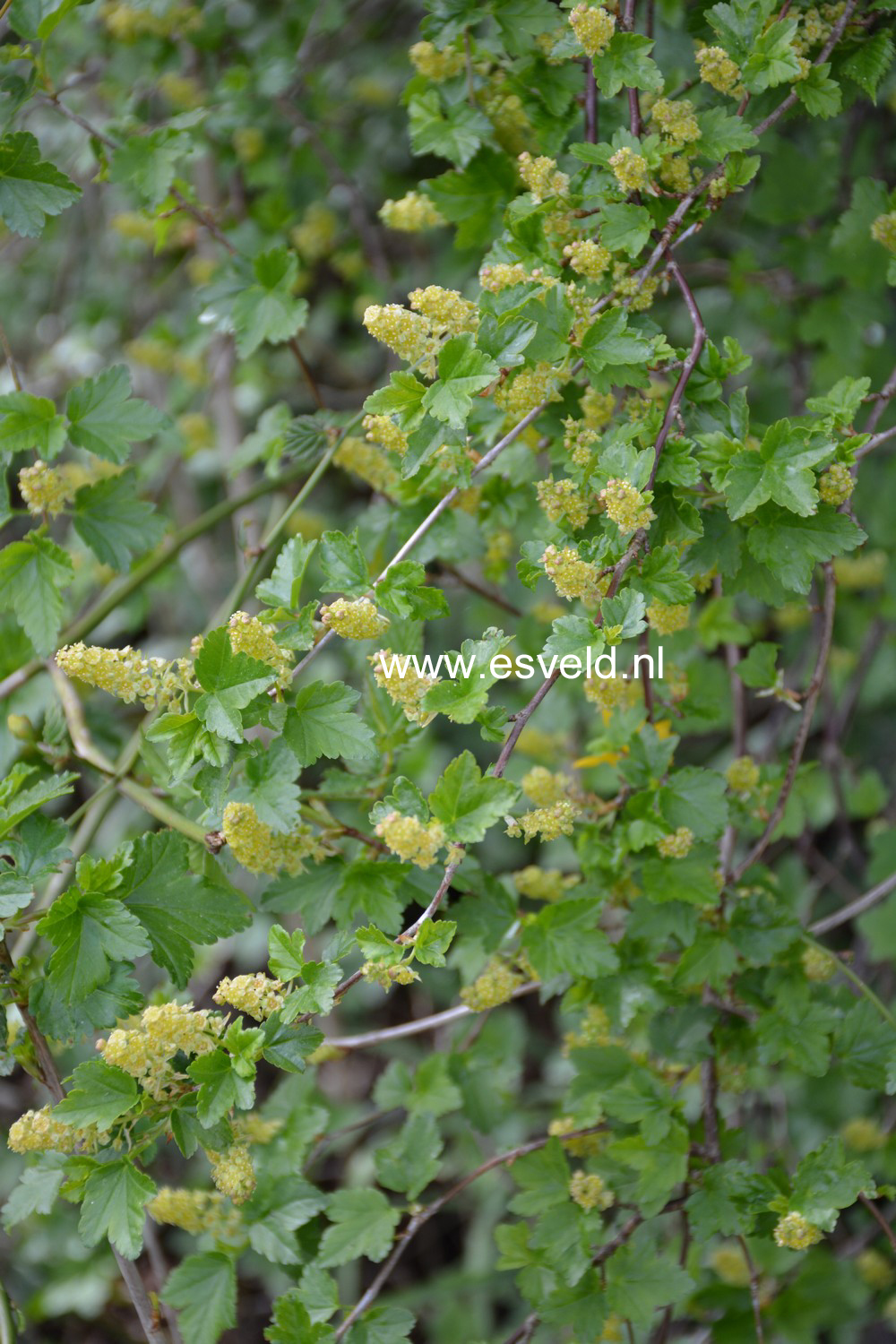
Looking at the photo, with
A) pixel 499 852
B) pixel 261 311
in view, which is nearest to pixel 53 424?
pixel 261 311

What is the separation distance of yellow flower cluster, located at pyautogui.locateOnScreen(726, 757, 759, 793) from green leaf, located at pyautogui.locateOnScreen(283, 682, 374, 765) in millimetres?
673

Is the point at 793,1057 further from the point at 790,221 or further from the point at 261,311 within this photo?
the point at 790,221

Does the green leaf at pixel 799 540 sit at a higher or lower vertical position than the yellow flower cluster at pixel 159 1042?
higher

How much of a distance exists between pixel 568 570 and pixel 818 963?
75 cm

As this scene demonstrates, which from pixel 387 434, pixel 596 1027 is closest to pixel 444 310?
pixel 387 434

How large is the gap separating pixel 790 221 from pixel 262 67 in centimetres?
107

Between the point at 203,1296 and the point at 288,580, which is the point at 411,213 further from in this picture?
the point at 203,1296

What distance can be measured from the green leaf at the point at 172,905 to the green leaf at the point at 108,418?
569mm

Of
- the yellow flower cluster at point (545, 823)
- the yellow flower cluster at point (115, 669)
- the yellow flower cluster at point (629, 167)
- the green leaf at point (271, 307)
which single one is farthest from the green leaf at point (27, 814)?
the yellow flower cluster at point (629, 167)

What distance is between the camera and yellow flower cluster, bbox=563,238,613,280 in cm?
125

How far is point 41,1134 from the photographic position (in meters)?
1.13

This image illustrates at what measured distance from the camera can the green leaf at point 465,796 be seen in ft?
3.46

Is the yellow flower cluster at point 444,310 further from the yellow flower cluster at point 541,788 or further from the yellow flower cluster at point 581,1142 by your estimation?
the yellow flower cluster at point 581,1142

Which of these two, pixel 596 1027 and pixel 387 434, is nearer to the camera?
pixel 387 434
